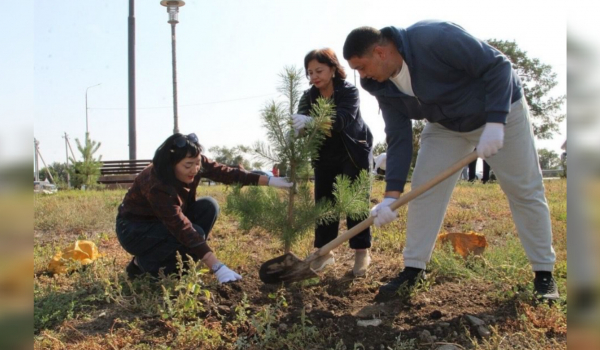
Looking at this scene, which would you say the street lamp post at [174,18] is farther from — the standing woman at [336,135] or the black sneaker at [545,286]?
the black sneaker at [545,286]

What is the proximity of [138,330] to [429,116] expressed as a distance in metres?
1.88

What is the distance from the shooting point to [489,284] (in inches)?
112

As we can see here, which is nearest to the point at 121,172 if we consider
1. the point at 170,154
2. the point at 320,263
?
the point at 170,154

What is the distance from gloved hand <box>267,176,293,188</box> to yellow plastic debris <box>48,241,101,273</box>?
1.52 meters

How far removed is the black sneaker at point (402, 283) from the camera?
265 cm

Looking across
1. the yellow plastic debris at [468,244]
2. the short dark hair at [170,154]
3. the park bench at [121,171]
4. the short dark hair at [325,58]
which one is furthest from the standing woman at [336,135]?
the park bench at [121,171]

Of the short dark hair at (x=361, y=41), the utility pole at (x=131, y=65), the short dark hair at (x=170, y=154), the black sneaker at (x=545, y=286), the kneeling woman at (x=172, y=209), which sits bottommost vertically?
the black sneaker at (x=545, y=286)

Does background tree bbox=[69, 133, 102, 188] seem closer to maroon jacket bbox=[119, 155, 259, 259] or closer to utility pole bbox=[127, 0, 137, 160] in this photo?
utility pole bbox=[127, 0, 137, 160]

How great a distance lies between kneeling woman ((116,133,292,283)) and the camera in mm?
2832

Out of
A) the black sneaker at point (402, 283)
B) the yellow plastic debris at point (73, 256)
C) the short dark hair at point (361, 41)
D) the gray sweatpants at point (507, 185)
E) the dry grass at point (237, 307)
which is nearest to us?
the dry grass at point (237, 307)

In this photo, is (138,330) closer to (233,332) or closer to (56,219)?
(233,332)

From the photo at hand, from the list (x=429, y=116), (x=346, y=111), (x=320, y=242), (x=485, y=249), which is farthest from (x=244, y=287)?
(x=485, y=249)

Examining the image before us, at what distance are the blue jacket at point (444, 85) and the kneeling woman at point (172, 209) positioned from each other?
0.80 m

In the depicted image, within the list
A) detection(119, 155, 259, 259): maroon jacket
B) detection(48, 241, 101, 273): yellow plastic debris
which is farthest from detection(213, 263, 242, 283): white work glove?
detection(48, 241, 101, 273): yellow plastic debris
